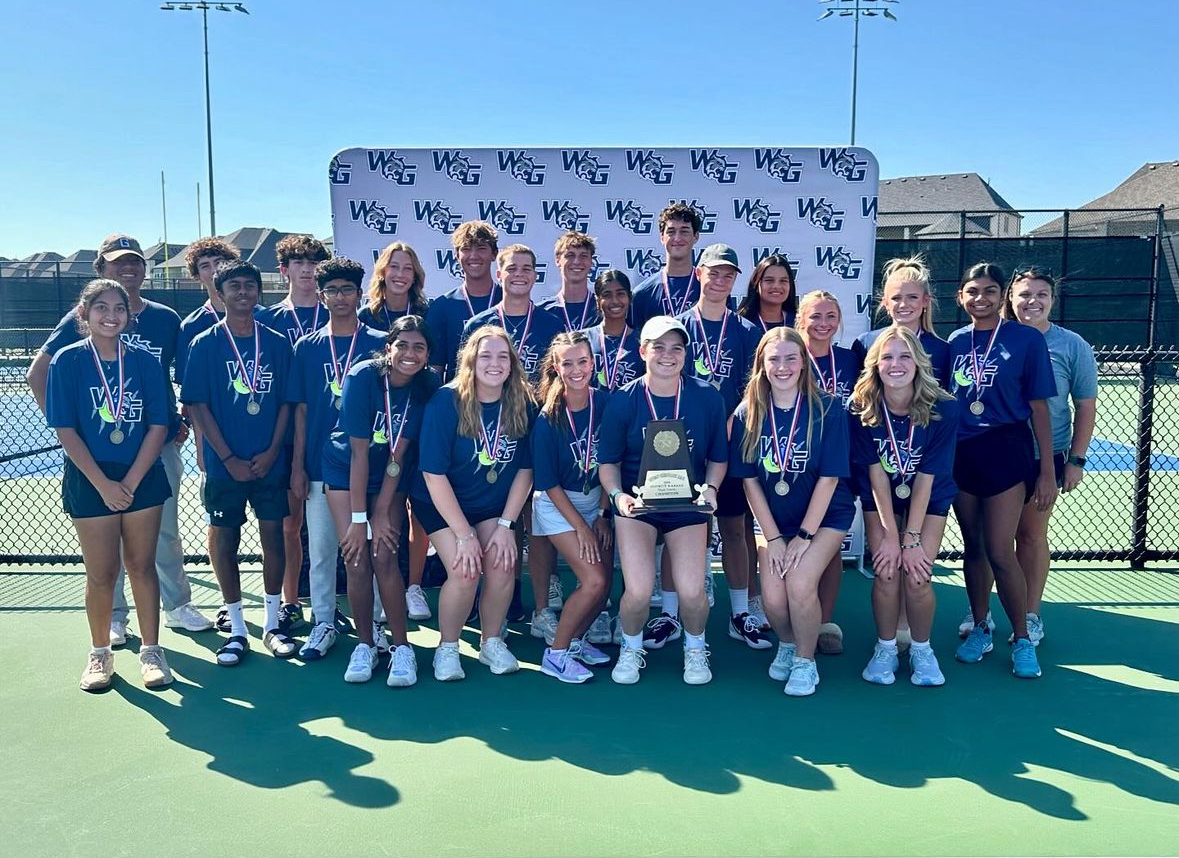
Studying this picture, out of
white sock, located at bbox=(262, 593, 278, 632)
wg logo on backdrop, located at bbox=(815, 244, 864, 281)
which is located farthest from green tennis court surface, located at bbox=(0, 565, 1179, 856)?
wg logo on backdrop, located at bbox=(815, 244, 864, 281)

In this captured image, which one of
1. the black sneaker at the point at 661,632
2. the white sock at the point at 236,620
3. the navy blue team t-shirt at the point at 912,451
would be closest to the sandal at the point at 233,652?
the white sock at the point at 236,620

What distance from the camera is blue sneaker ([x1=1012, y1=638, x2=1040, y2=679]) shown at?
3.99 m

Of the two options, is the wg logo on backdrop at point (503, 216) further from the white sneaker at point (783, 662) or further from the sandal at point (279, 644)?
the white sneaker at point (783, 662)

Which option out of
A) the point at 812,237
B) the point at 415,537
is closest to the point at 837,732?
the point at 415,537

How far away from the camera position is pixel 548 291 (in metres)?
5.82

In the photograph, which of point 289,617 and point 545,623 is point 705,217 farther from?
point 289,617

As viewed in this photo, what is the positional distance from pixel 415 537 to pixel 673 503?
1640 mm

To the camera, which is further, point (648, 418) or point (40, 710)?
point (648, 418)

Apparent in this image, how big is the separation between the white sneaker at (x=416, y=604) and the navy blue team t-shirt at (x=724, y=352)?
1.99 metres

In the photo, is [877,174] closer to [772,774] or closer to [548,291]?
[548,291]

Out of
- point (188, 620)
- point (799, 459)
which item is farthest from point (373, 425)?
point (799, 459)

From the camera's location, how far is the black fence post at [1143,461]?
17.5 ft

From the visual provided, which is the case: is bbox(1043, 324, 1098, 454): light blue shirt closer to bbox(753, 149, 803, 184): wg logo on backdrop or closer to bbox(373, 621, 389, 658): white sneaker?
bbox(753, 149, 803, 184): wg logo on backdrop

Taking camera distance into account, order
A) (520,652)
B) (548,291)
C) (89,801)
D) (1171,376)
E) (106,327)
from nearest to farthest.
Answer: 1. (89,801)
2. (106,327)
3. (520,652)
4. (548,291)
5. (1171,376)
